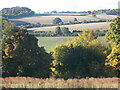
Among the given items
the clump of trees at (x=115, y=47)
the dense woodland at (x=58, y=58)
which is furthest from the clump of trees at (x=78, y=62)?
the clump of trees at (x=115, y=47)

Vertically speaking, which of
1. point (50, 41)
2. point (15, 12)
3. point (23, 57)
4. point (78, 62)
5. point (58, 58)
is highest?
point (23, 57)

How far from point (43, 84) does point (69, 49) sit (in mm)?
23082

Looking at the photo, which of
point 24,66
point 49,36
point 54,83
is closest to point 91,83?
point 54,83

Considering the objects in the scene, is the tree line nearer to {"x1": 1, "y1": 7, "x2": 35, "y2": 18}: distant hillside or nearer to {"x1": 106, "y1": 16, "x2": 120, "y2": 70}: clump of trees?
{"x1": 1, "y1": 7, "x2": 35, "y2": 18}: distant hillside

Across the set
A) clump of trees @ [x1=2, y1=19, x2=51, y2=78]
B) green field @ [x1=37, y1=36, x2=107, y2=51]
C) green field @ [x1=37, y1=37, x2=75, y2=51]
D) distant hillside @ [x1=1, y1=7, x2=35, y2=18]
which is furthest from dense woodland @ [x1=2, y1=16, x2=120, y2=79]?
distant hillside @ [x1=1, y1=7, x2=35, y2=18]

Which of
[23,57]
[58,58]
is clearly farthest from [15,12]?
[23,57]

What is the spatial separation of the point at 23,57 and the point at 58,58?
7.06m

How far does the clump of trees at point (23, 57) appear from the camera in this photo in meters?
38.5

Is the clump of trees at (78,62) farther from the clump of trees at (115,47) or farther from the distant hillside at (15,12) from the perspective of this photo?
the distant hillside at (15,12)

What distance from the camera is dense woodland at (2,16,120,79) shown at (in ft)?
127

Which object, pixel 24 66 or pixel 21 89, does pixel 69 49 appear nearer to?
pixel 24 66

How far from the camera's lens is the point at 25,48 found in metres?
40.1

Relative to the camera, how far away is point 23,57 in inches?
1542

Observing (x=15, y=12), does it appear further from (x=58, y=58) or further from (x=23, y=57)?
(x=23, y=57)
